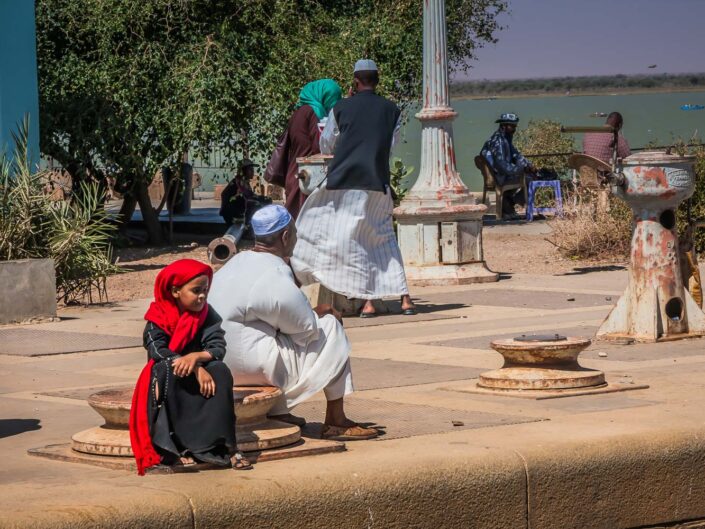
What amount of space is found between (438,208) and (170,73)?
5.76m

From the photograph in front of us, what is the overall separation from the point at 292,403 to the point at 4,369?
3.42 meters

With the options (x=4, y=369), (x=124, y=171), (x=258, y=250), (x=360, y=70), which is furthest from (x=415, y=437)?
(x=124, y=171)

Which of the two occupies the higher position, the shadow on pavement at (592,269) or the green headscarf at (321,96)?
the green headscarf at (321,96)

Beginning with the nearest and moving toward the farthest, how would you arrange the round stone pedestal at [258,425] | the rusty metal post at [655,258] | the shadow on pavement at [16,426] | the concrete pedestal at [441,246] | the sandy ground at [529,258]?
the round stone pedestal at [258,425] → the shadow on pavement at [16,426] → the rusty metal post at [655,258] → the concrete pedestal at [441,246] → the sandy ground at [529,258]

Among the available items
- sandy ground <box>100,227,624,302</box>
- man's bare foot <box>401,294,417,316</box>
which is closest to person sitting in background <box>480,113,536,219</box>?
sandy ground <box>100,227,624,302</box>

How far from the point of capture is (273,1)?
18.7 m

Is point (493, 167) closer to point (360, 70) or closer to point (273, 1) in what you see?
point (273, 1)

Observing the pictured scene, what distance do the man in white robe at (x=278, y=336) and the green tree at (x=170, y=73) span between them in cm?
1130

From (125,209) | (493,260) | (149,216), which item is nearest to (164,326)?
(493,260)

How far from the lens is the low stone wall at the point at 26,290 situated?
37.5 feet

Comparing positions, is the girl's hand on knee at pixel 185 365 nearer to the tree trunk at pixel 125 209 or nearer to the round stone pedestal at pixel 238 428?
the round stone pedestal at pixel 238 428

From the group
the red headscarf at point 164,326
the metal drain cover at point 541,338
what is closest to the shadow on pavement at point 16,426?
the red headscarf at point 164,326

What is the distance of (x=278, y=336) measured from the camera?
250 inches

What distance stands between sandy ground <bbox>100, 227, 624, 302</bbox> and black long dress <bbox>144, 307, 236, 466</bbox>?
793 centimetres
